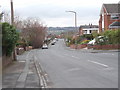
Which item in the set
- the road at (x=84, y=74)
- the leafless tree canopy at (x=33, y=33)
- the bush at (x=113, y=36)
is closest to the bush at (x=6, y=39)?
the road at (x=84, y=74)

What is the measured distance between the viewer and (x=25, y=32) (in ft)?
291

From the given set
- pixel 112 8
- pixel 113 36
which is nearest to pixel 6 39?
pixel 113 36

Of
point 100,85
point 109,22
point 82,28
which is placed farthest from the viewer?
point 82,28

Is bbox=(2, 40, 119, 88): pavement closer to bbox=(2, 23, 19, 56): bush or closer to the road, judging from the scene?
the road

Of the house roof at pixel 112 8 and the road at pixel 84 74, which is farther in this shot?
the house roof at pixel 112 8

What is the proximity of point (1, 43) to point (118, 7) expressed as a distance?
55.8 m

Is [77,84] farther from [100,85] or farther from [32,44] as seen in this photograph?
[32,44]

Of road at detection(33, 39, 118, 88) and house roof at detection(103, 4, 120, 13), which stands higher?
house roof at detection(103, 4, 120, 13)

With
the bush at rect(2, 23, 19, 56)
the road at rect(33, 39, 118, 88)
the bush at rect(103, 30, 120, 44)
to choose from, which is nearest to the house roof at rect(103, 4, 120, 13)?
the bush at rect(103, 30, 120, 44)

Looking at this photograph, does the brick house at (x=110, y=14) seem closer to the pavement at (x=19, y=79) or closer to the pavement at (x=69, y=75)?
the pavement at (x=69, y=75)

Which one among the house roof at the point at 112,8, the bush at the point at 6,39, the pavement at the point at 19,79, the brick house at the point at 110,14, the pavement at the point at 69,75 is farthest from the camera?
the house roof at the point at 112,8

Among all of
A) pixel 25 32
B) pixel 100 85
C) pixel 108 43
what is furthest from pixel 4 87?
pixel 25 32

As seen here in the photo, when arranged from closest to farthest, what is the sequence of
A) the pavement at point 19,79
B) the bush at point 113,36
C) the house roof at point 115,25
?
the pavement at point 19,79, the bush at point 113,36, the house roof at point 115,25

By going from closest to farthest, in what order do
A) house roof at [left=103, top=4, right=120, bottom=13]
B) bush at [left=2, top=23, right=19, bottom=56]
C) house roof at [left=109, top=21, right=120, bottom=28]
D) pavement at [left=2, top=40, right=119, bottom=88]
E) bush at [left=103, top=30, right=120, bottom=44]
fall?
pavement at [left=2, top=40, right=119, bottom=88] < bush at [left=2, top=23, right=19, bottom=56] < bush at [left=103, top=30, right=120, bottom=44] < house roof at [left=109, top=21, right=120, bottom=28] < house roof at [left=103, top=4, right=120, bottom=13]
